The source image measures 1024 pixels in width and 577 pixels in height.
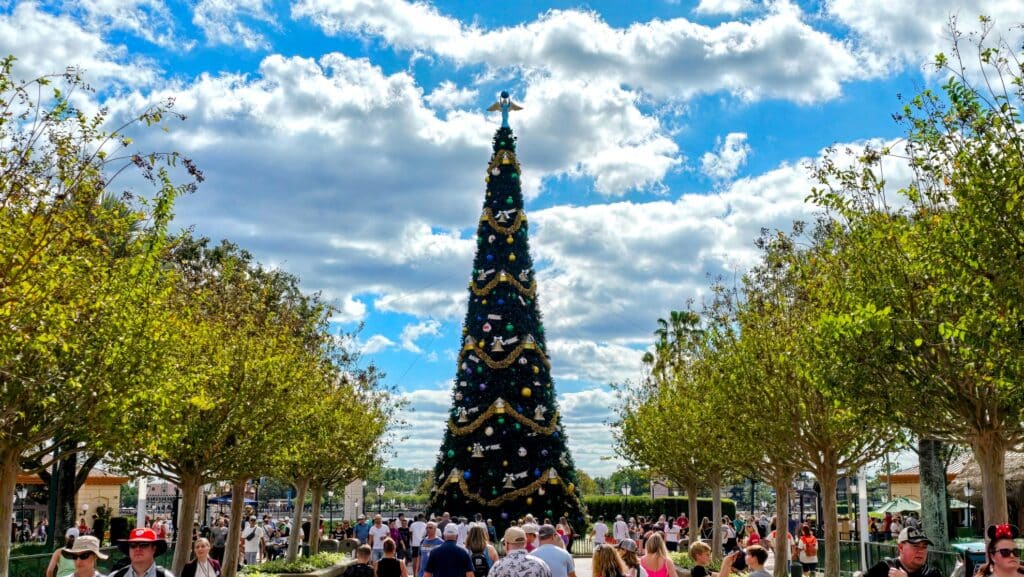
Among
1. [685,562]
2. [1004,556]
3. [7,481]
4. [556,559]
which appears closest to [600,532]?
[685,562]

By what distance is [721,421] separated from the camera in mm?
22203

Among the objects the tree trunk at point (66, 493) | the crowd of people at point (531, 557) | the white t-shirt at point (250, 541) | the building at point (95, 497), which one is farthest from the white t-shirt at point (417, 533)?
the building at point (95, 497)

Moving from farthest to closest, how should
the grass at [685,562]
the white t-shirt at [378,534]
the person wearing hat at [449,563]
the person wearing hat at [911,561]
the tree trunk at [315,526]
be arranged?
the tree trunk at [315,526]
the grass at [685,562]
the white t-shirt at [378,534]
the person wearing hat at [449,563]
the person wearing hat at [911,561]

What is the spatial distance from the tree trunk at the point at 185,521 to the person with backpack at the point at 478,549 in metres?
8.14

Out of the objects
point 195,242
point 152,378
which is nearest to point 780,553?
point 152,378

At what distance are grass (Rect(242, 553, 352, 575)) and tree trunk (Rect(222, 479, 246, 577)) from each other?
2041 millimetres

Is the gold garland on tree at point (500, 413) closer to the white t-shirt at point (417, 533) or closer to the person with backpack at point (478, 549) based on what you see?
the white t-shirt at point (417, 533)

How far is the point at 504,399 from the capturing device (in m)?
35.8

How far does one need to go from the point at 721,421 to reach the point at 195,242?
21128 millimetres

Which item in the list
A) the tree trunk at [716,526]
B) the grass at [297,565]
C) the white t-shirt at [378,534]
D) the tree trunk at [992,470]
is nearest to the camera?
the tree trunk at [992,470]

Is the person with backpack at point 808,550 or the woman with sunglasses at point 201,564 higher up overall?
the woman with sunglasses at point 201,564

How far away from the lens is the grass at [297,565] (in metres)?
25.6

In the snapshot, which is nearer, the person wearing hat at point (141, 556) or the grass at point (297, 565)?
the person wearing hat at point (141, 556)

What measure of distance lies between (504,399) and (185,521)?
677 inches
